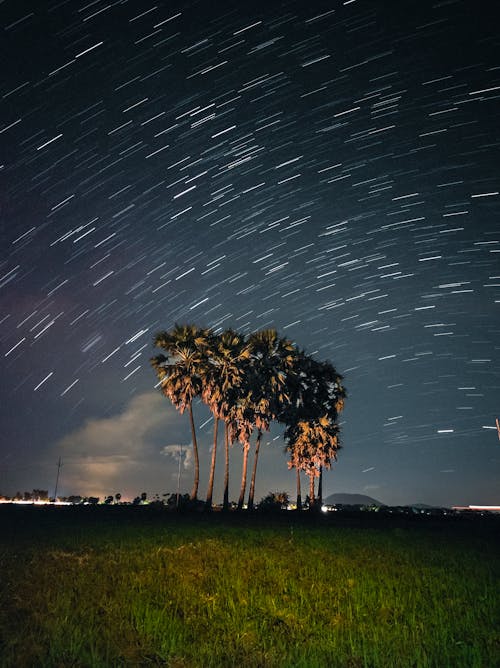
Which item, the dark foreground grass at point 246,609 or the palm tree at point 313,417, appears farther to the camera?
the palm tree at point 313,417

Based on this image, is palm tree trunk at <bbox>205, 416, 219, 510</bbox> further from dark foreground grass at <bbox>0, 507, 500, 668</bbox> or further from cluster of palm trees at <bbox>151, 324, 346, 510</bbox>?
dark foreground grass at <bbox>0, 507, 500, 668</bbox>

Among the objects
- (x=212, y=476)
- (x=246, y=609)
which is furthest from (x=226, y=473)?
(x=246, y=609)

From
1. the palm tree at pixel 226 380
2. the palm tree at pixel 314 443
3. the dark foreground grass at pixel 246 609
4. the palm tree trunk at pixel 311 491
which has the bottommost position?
the dark foreground grass at pixel 246 609

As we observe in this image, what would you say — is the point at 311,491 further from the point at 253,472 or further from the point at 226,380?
the point at 226,380

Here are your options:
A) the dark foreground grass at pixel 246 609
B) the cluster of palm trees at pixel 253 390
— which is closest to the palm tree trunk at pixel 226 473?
the cluster of palm trees at pixel 253 390

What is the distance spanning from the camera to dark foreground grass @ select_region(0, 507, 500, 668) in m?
5.26

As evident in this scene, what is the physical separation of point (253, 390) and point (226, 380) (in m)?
3.42

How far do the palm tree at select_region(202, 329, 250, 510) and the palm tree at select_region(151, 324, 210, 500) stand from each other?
101 cm

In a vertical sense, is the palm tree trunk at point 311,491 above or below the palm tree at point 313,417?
below

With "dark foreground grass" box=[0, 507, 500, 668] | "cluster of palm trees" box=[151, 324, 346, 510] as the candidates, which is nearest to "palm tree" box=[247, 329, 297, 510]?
"cluster of palm trees" box=[151, 324, 346, 510]

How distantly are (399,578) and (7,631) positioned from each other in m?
7.35

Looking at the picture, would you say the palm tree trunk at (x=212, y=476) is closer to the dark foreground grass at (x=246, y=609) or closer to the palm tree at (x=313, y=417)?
the palm tree at (x=313, y=417)

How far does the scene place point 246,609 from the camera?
7270 millimetres

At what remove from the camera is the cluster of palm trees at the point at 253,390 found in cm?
4528
